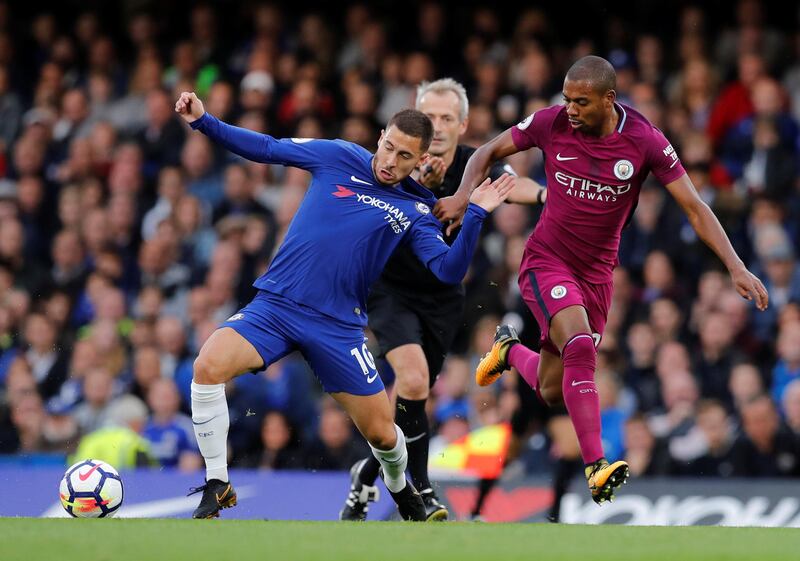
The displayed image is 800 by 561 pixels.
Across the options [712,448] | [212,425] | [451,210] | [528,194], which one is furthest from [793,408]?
[212,425]

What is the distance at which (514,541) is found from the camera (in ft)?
19.8

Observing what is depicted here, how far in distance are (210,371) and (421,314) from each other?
1955mm

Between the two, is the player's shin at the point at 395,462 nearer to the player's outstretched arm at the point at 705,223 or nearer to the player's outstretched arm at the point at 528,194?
the player's outstretched arm at the point at 528,194

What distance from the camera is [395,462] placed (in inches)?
315

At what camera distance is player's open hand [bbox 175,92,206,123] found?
7406mm

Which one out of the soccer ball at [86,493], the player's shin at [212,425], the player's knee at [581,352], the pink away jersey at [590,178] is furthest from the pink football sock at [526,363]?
the soccer ball at [86,493]

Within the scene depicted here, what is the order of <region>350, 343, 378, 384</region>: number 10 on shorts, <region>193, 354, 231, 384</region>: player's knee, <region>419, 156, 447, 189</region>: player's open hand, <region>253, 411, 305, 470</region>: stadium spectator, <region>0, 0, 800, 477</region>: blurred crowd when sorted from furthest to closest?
1. <region>253, 411, 305, 470</region>: stadium spectator
2. <region>0, 0, 800, 477</region>: blurred crowd
3. <region>419, 156, 447, 189</region>: player's open hand
4. <region>350, 343, 378, 384</region>: number 10 on shorts
5. <region>193, 354, 231, 384</region>: player's knee

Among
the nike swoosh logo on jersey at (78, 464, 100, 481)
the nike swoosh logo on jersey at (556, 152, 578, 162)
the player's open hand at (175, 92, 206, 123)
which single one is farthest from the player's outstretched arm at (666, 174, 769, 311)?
the nike swoosh logo on jersey at (78, 464, 100, 481)

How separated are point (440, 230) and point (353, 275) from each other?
1.89ft

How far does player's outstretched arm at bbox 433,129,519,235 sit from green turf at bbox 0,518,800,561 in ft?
6.17

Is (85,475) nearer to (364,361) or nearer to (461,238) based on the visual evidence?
(364,361)

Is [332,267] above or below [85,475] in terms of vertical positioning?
above

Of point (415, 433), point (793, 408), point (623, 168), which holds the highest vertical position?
point (623, 168)

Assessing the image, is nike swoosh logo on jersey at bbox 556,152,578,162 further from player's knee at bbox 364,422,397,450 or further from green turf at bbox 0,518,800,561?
green turf at bbox 0,518,800,561
